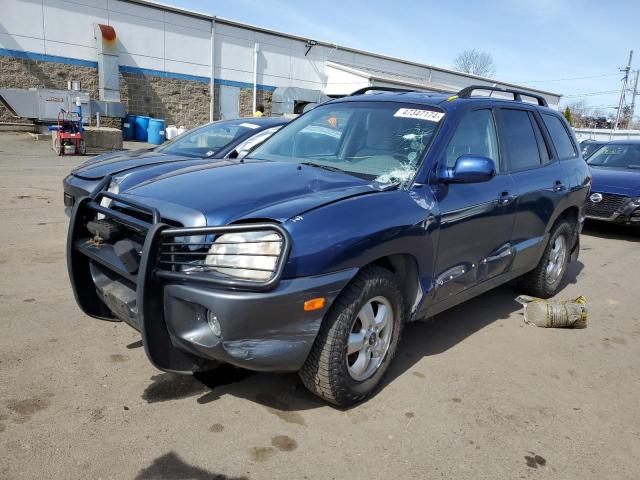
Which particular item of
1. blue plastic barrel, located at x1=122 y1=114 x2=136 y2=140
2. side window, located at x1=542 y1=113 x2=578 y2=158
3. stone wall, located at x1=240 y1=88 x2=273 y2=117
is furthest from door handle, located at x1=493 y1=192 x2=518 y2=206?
stone wall, located at x1=240 y1=88 x2=273 y2=117

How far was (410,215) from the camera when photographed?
9.95ft

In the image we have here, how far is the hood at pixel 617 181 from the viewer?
28.0 feet

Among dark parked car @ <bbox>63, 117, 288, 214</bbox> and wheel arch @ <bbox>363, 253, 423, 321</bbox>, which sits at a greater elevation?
dark parked car @ <bbox>63, 117, 288, 214</bbox>

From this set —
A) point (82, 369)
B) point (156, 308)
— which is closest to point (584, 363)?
point (156, 308)

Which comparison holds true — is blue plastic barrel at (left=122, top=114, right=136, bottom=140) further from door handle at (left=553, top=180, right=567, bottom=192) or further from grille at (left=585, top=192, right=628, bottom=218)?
door handle at (left=553, top=180, right=567, bottom=192)

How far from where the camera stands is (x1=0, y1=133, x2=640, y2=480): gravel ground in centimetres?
249

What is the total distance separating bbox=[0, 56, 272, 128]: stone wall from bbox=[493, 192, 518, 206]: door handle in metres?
21.6

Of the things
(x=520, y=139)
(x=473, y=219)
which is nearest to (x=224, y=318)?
(x=473, y=219)

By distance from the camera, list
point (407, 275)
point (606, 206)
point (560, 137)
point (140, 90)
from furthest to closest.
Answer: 1. point (140, 90)
2. point (606, 206)
3. point (560, 137)
4. point (407, 275)

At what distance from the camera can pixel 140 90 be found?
23453 millimetres

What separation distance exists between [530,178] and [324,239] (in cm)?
263

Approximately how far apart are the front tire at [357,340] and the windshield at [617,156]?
339 inches

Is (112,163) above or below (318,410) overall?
above

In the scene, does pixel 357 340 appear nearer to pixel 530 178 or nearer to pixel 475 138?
pixel 475 138
